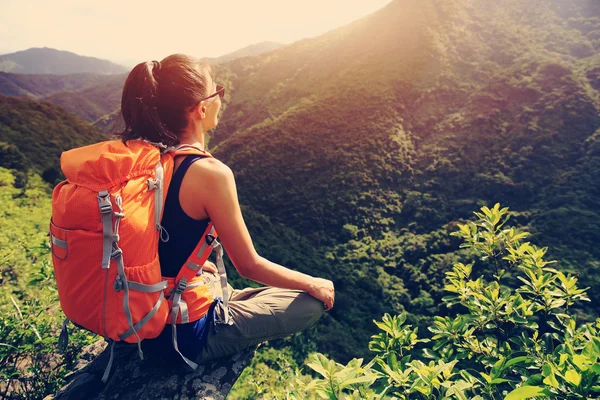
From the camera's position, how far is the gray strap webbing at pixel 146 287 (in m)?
1.24

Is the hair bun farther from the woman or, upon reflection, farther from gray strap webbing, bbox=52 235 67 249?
gray strap webbing, bbox=52 235 67 249

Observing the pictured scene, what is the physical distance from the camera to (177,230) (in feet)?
4.46

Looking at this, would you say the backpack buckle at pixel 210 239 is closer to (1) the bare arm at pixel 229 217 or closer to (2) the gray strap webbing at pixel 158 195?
(1) the bare arm at pixel 229 217

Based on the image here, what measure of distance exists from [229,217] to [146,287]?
1.29 feet

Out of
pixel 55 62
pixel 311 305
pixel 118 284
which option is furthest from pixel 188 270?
pixel 55 62

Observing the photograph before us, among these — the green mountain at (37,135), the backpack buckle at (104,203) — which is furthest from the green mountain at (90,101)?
the backpack buckle at (104,203)

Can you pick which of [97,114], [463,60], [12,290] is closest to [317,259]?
[12,290]

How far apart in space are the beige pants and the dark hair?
826 mm

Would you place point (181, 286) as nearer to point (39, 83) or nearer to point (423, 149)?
point (423, 149)

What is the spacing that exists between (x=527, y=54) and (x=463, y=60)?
327 centimetres

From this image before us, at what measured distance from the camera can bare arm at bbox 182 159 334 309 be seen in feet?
4.22

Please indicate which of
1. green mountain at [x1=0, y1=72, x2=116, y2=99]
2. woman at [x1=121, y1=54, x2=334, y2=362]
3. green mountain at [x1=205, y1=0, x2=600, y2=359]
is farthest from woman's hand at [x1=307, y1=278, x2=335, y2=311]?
green mountain at [x1=0, y1=72, x2=116, y2=99]

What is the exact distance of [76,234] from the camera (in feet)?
3.89

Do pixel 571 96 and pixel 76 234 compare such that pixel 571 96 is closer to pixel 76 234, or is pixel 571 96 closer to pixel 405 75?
pixel 405 75
